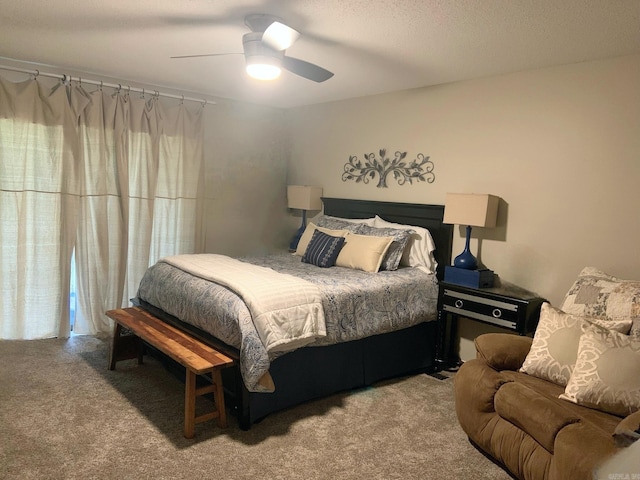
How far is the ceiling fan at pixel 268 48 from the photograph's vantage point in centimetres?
241

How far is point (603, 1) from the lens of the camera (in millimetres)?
2086

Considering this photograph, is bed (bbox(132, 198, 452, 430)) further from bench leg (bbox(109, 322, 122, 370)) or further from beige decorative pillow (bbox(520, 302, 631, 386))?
beige decorative pillow (bbox(520, 302, 631, 386))

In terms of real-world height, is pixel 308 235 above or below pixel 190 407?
above

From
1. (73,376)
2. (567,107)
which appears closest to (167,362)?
(73,376)

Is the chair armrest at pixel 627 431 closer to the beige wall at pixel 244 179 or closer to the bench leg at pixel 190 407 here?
the bench leg at pixel 190 407

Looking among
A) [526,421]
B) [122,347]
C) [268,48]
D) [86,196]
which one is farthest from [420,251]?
[86,196]

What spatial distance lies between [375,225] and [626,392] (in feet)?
8.07

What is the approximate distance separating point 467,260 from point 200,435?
2136 mm

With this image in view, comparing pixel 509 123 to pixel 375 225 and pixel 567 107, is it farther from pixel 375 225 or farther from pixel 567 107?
pixel 375 225

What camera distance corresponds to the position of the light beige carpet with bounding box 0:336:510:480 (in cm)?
227

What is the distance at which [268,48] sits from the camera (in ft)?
8.37

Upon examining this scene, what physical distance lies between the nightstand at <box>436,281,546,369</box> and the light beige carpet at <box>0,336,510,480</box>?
0.44 m

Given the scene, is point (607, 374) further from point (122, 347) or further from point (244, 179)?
point (244, 179)

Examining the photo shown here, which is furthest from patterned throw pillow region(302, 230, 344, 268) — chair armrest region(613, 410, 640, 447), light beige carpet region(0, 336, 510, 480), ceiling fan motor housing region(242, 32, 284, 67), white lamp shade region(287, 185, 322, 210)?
chair armrest region(613, 410, 640, 447)
